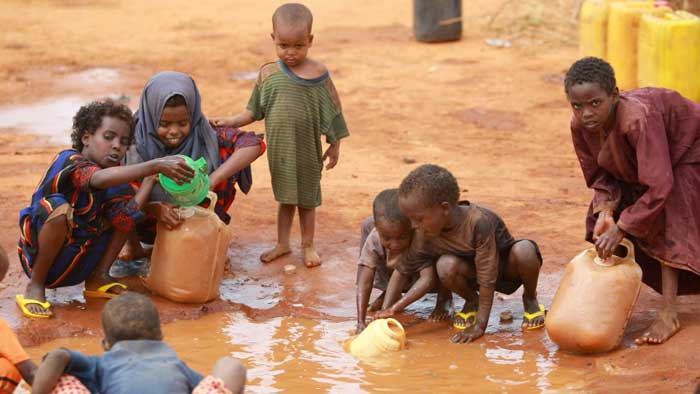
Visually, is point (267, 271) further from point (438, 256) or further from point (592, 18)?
point (592, 18)

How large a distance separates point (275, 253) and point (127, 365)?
306 cm

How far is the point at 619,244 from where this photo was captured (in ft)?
17.0

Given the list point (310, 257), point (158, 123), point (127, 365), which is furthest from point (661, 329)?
point (158, 123)

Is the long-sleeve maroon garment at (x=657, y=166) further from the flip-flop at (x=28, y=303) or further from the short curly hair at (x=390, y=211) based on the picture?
the flip-flop at (x=28, y=303)

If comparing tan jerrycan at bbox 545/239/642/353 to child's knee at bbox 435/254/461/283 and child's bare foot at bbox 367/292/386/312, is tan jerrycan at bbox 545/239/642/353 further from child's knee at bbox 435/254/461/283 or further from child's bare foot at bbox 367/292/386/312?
child's bare foot at bbox 367/292/386/312

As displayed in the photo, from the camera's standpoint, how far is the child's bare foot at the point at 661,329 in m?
5.05

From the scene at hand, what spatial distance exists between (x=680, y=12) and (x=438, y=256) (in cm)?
672

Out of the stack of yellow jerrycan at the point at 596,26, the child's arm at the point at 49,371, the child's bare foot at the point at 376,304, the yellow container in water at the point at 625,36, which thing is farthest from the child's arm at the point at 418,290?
the stack of yellow jerrycan at the point at 596,26

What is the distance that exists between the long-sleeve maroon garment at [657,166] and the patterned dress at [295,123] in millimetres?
1691

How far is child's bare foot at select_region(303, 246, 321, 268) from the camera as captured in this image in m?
6.43

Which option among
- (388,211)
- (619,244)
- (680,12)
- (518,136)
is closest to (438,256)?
(388,211)

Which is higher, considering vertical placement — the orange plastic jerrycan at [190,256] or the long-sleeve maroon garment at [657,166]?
the long-sleeve maroon garment at [657,166]

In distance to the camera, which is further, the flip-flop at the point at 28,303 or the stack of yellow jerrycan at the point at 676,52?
the stack of yellow jerrycan at the point at 676,52

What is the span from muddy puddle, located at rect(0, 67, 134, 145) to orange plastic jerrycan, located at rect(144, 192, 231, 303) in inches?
166
